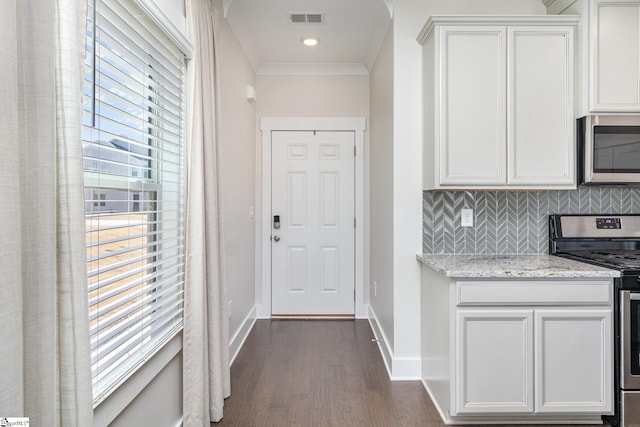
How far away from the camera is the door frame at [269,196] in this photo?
3947 millimetres

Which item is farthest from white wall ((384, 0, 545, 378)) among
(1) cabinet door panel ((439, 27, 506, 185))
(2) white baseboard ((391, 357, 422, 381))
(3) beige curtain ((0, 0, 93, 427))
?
(3) beige curtain ((0, 0, 93, 427))

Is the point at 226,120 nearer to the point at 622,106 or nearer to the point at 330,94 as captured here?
the point at 330,94

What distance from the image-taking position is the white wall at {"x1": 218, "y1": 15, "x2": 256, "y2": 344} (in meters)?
2.74

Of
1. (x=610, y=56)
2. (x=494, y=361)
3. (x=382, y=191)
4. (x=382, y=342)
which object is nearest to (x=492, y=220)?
(x=382, y=191)

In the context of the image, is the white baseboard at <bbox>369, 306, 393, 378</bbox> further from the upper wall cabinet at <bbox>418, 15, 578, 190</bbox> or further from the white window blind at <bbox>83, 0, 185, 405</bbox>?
the white window blind at <bbox>83, 0, 185, 405</bbox>

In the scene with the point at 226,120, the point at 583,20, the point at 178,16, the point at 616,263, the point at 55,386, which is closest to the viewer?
the point at 55,386

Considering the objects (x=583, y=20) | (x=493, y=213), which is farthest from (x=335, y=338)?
(x=583, y=20)

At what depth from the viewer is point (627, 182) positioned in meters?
2.31

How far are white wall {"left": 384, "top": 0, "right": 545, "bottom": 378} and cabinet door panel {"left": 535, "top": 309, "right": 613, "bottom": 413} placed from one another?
81 cm

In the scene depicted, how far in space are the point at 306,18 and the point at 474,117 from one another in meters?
1.58

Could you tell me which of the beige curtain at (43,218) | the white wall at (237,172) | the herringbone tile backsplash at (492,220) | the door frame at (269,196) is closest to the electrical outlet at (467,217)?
the herringbone tile backsplash at (492,220)

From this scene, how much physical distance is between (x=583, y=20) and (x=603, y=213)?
1.30 metres

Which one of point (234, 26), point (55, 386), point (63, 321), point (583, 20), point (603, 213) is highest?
point (234, 26)

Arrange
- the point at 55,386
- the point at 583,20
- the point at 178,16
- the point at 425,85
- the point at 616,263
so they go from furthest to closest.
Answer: the point at 425,85 → the point at 583,20 → the point at 616,263 → the point at 178,16 → the point at 55,386
